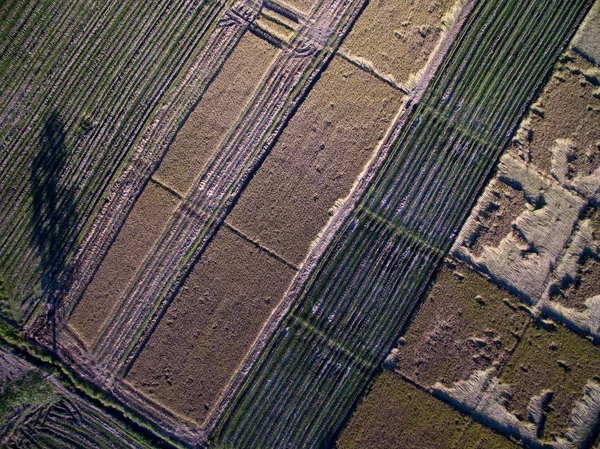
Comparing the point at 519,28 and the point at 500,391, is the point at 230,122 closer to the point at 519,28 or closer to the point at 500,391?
the point at 519,28

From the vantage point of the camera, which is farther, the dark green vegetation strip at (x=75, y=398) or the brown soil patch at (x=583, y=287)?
the brown soil patch at (x=583, y=287)

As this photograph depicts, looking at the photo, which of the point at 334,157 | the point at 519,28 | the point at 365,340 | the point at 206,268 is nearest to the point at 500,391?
the point at 365,340

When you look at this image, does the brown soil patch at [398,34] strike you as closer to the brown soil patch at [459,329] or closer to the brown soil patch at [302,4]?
the brown soil patch at [302,4]

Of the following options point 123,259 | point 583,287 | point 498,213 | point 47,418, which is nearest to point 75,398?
point 47,418

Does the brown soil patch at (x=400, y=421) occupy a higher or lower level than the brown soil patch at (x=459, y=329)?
lower

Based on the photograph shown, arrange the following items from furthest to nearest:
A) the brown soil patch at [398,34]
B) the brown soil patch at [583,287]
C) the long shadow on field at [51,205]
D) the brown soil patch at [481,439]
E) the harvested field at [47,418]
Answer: the brown soil patch at [398,34] < the brown soil patch at [583,287] < the brown soil patch at [481,439] < the long shadow on field at [51,205] < the harvested field at [47,418]

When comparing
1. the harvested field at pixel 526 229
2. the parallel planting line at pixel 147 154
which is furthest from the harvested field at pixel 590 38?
A: the parallel planting line at pixel 147 154
